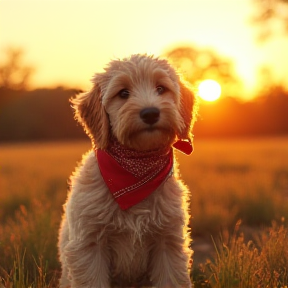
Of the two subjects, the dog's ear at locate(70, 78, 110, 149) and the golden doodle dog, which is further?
the dog's ear at locate(70, 78, 110, 149)

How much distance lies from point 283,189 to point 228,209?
356 centimetres

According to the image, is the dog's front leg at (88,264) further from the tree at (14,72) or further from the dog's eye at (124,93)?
the tree at (14,72)

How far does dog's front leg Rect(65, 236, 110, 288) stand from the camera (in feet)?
14.6

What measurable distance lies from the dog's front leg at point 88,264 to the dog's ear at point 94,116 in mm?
869

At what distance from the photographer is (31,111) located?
4478cm

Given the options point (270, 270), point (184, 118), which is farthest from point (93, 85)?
point (270, 270)

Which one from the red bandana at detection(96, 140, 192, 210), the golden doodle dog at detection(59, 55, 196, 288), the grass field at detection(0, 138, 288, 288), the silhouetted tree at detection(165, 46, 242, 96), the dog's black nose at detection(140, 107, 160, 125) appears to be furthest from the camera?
the silhouetted tree at detection(165, 46, 242, 96)

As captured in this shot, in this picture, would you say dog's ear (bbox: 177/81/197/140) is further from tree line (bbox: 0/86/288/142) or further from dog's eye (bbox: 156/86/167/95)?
tree line (bbox: 0/86/288/142)

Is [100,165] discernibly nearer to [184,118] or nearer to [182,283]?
[184,118]

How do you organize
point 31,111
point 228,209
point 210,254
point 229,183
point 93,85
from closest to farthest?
point 93,85, point 210,254, point 228,209, point 229,183, point 31,111

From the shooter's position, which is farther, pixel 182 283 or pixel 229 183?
pixel 229 183

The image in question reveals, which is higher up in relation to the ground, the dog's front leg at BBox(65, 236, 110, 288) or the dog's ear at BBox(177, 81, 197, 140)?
the dog's ear at BBox(177, 81, 197, 140)

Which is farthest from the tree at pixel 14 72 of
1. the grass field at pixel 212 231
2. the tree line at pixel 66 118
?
the grass field at pixel 212 231

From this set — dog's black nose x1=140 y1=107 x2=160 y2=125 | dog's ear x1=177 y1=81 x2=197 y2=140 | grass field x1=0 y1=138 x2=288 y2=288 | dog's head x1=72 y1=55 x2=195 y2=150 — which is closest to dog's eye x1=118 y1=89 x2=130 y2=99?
dog's head x1=72 y1=55 x2=195 y2=150
